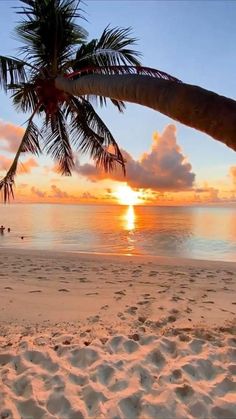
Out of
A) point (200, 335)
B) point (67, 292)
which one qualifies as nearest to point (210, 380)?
point (200, 335)

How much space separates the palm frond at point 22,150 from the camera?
7129mm

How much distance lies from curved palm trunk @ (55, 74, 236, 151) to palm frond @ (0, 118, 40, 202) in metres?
4.21

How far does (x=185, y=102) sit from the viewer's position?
8.89 feet

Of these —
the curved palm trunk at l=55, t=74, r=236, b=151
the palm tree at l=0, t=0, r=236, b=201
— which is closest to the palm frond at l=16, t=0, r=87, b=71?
the palm tree at l=0, t=0, r=236, b=201

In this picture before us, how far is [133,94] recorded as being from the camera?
3.38 metres

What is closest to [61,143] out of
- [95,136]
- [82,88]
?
[95,136]

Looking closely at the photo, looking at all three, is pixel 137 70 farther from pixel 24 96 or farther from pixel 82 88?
pixel 24 96

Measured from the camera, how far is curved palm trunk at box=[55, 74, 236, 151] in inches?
97.5

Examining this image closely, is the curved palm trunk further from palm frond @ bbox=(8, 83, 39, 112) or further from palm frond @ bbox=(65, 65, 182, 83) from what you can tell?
palm frond @ bbox=(8, 83, 39, 112)

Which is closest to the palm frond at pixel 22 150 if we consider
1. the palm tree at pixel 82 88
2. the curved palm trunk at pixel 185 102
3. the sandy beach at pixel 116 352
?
the palm tree at pixel 82 88

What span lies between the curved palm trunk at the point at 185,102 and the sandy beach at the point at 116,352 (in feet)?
7.84

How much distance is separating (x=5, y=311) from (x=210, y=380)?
3592mm

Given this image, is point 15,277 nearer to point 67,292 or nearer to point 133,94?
point 67,292

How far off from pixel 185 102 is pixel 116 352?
9.73 feet
